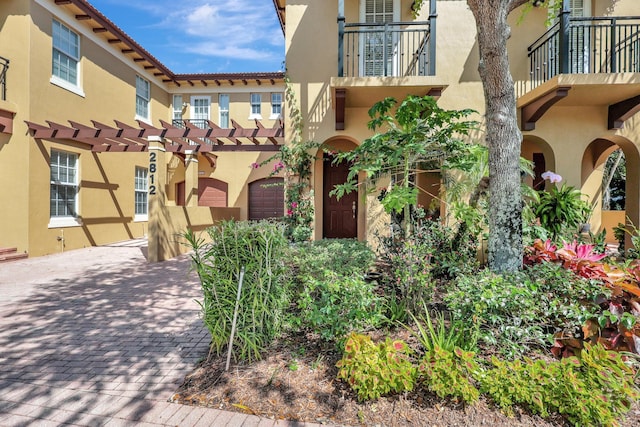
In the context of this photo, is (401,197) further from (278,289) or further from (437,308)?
(278,289)

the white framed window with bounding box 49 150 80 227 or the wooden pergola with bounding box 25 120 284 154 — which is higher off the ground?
the wooden pergola with bounding box 25 120 284 154

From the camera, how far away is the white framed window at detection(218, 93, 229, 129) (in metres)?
14.3

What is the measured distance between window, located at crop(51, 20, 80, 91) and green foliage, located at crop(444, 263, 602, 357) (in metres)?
11.4

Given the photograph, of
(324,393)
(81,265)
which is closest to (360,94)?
(324,393)

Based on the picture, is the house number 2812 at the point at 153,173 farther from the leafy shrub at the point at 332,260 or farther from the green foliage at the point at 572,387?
the green foliage at the point at 572,387

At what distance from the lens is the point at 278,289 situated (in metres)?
3.02

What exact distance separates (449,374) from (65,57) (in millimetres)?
12338

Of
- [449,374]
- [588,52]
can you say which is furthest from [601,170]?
[449,374]

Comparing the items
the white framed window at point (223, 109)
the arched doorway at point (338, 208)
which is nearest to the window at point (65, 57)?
the white framed window at point (223, 109)

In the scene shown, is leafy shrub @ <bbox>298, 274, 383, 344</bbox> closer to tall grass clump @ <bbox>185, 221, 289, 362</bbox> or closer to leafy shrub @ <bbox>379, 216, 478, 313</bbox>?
tall grass clump @ <bbox>185, 221, 289, 362</bbox>

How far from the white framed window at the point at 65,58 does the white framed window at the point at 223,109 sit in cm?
549

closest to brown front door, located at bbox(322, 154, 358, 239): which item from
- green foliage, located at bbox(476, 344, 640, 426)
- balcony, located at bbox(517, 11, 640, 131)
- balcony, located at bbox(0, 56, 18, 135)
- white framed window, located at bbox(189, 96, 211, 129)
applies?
balcony, located at bbox(517, 11, 640, 131)

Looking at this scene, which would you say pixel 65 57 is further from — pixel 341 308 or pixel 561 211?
pixel 561 211

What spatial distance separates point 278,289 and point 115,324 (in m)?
2.61
